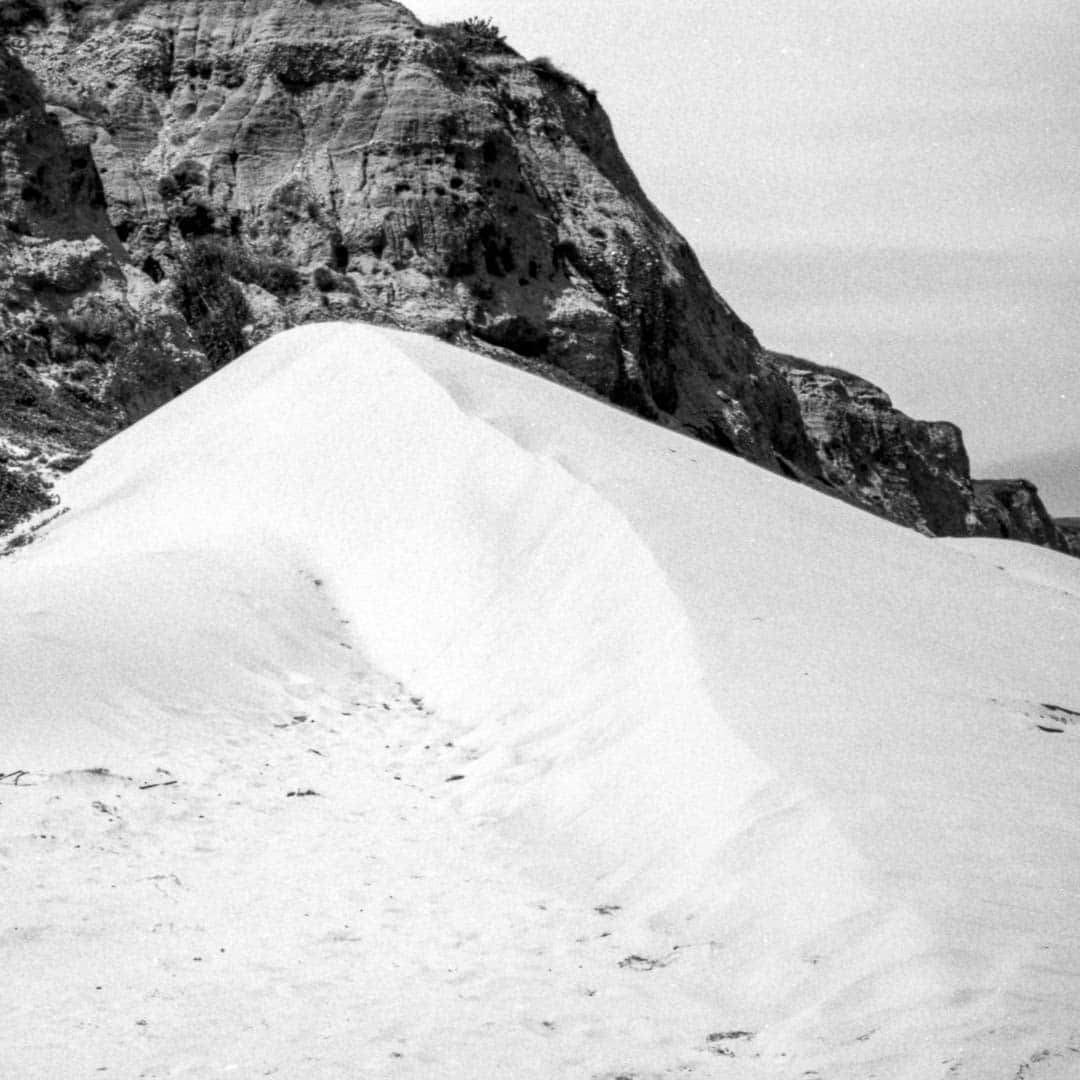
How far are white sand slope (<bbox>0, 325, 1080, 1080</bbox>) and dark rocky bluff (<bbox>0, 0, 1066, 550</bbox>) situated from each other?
21.8 meters

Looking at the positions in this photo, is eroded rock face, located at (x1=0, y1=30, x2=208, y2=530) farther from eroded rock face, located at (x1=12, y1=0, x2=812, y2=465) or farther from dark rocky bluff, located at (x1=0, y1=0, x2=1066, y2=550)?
eroded rock face, located at (x1=12, y1=0, x2=812, y2=465)

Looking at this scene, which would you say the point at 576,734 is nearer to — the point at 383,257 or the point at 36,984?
the point at 36,984

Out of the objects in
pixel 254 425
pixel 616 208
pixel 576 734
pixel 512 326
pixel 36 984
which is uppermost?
pixel 616 208

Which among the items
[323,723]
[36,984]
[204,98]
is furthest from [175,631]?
[204,98]

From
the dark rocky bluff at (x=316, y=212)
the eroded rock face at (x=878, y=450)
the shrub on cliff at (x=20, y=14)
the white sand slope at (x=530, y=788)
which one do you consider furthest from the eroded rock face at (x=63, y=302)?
the eroded rock face at (x=878, y=450)

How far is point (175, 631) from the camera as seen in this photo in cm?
1003

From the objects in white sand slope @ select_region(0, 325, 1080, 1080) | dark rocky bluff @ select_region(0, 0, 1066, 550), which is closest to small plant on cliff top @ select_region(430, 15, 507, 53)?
dark rocky bluff @ select_region(0, 0, 1066, 550)

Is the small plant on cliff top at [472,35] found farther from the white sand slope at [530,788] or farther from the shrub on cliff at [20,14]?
the white sand slope at [530,788]

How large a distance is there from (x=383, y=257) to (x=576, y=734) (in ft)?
110

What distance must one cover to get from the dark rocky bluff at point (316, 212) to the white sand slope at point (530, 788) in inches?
857

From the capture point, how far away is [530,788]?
295 inches

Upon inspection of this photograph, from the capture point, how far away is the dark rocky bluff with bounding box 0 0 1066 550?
35.2m

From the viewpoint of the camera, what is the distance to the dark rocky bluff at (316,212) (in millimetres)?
35219

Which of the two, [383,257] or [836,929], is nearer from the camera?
[836,929]
